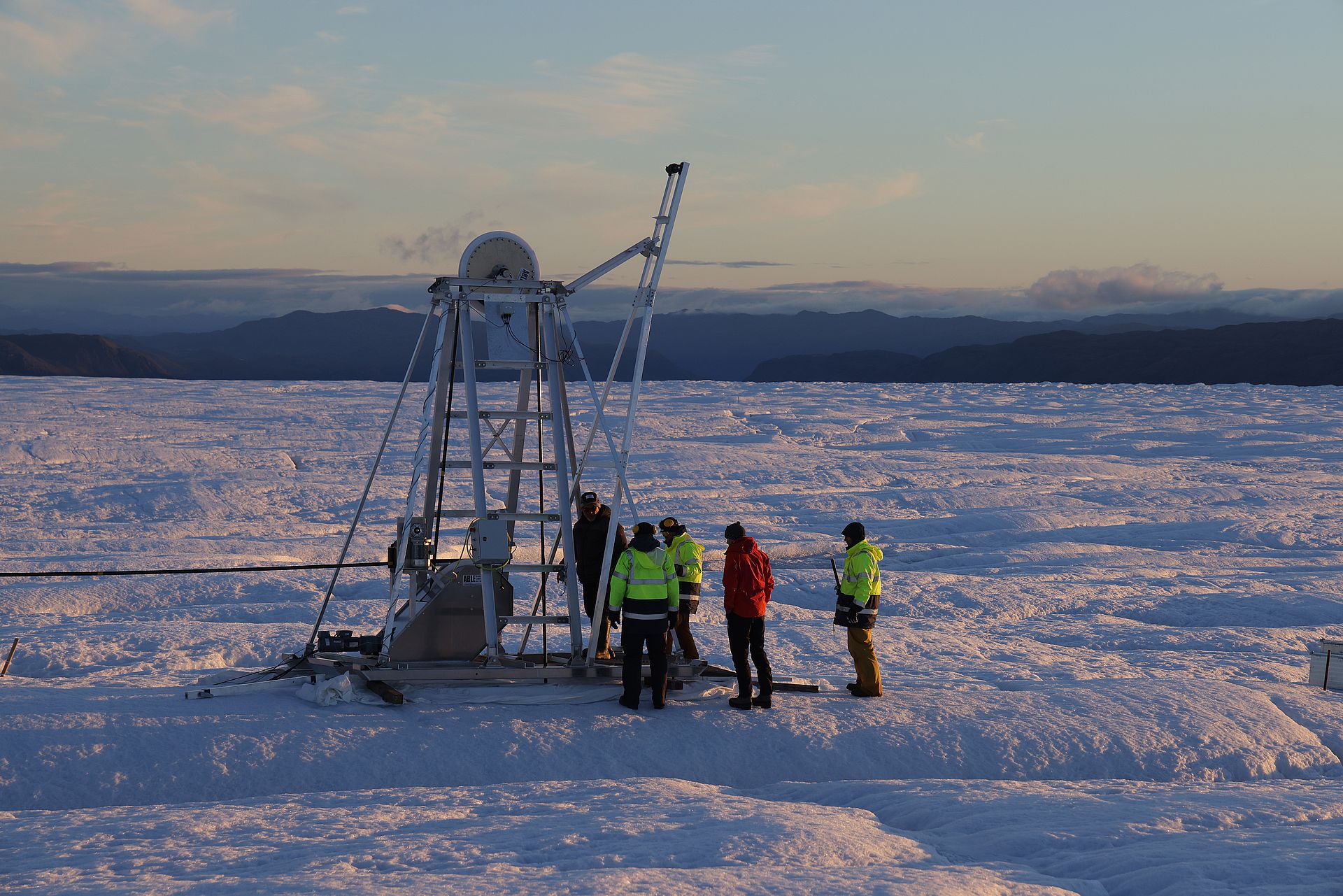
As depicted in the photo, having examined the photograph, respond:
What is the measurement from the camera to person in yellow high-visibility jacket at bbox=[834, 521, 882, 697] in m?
8.45

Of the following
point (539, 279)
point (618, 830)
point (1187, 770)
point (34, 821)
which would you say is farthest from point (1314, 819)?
point (34, 821)

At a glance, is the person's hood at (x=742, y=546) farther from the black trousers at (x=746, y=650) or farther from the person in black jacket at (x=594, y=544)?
the person in black jacket at (x=594, y=544)

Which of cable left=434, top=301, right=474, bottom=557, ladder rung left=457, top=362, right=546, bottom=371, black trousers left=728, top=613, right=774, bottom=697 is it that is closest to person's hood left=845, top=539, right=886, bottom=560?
black trousers left=728, top=613, right=774, bottom=697

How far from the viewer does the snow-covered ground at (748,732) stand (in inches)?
225

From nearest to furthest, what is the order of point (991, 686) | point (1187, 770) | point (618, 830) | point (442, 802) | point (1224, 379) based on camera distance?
1. point (618, 830)
2. point (442, 802)
3. point (1187, 770)
4. point (991, 686)
5. point (1224, 379)

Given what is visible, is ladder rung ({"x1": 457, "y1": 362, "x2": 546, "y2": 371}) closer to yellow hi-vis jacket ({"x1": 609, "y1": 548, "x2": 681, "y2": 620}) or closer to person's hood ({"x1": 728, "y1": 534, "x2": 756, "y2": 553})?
yellow hi-vis jacket ({"x1": 609, "y1": 548, "x2": 681, "y2": 620})

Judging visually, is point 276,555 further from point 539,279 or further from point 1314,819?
point 1314,819

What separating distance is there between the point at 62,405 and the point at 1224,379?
526ft

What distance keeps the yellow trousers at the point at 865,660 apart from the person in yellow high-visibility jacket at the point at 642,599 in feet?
4.33

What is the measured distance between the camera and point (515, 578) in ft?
45.6

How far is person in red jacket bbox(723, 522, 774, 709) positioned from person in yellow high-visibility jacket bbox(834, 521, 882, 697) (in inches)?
22.1

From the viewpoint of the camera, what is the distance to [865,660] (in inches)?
336

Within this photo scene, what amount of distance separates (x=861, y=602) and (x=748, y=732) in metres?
1.25

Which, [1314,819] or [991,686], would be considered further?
[991,686]
